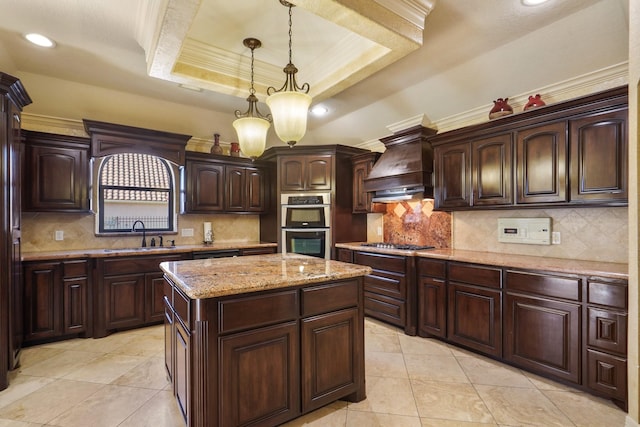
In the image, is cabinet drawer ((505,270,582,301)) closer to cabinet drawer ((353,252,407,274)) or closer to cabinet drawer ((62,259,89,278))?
cabinet drawer ((353,252,407,274))

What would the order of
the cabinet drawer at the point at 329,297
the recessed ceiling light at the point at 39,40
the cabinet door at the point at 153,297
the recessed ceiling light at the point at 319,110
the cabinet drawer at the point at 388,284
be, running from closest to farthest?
the cabinet drawer at the point at 329,297 < the recessed ceiling light at the point at 39,40 < the cabinet drawer at the point at 388,284 < the cabinet door at the point at 153,297 < the recessed ceiling light at the point at 319,110

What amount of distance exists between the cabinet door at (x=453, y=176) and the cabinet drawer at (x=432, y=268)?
2.17ft

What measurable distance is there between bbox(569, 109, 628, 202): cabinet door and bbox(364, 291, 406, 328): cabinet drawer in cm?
200

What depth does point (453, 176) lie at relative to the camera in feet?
11.1

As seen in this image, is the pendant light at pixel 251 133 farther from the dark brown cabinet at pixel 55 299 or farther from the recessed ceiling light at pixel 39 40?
the dark brown cabinet at pixel 55 299

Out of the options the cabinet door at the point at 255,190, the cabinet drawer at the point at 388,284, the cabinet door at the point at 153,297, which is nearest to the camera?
the cabinet drawer at the point at 388,284

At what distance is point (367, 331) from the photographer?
3.59m

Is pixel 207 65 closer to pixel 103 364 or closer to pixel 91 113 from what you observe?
pixel 91 113

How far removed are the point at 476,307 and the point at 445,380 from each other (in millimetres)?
763

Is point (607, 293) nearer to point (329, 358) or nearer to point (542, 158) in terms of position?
point (542, 158)

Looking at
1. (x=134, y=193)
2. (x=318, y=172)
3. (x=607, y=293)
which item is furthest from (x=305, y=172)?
(x=607, y=293)

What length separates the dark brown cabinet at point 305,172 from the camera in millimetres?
4559

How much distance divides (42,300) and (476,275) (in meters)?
4.35

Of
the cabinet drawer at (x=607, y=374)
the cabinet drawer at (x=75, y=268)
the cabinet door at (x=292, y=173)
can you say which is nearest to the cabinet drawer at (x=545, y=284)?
the cabinet drawer at (x=607, y=374)
